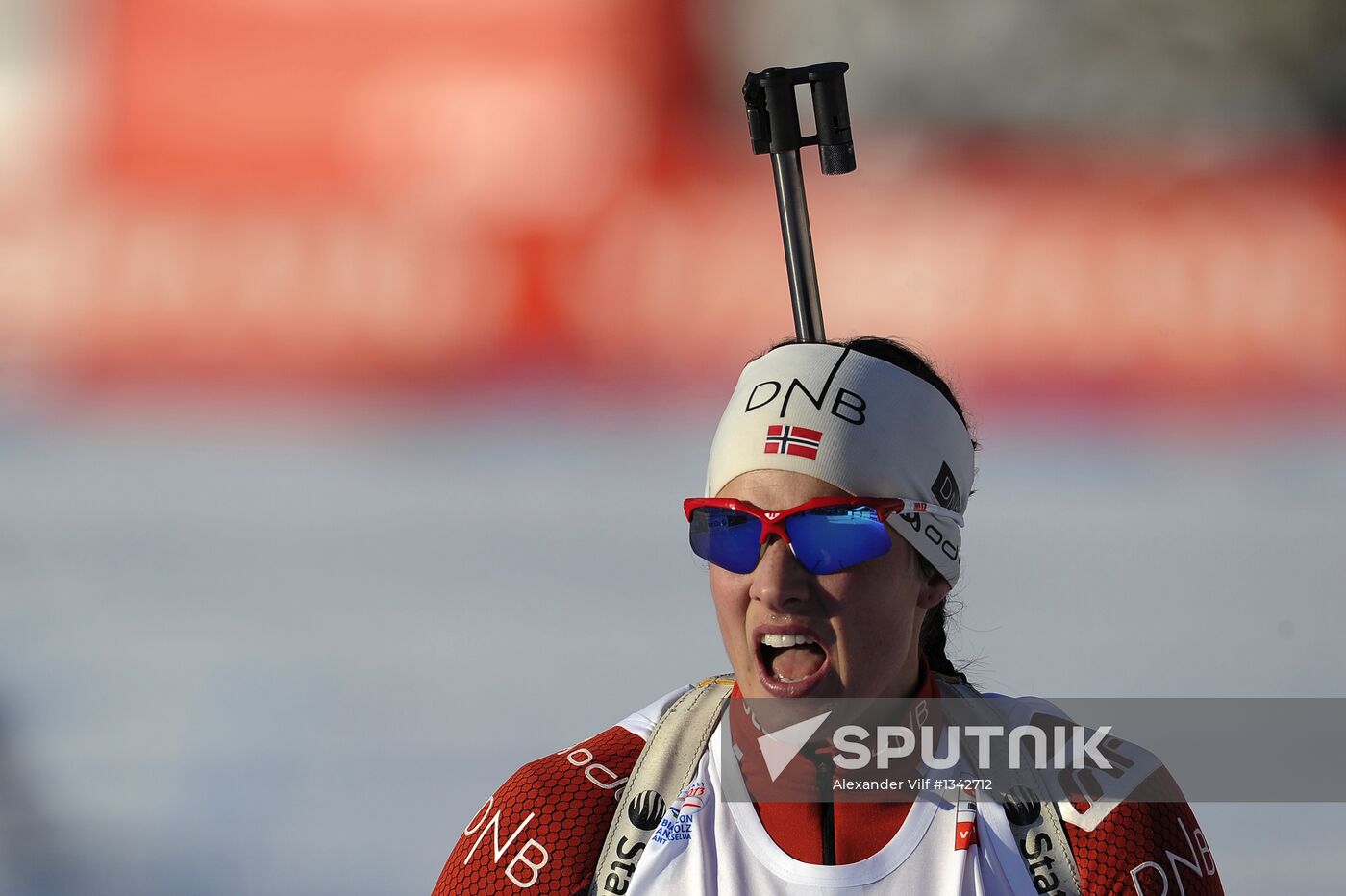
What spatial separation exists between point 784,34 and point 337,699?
2.69 meters

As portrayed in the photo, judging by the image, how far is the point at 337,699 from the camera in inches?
154

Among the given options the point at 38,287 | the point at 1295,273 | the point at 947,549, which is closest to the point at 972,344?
the point at 1295,273

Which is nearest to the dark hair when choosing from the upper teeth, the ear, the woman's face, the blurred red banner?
the ear

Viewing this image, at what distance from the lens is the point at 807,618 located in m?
1.73

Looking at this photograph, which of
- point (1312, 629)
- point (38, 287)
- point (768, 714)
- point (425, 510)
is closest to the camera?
point (768, 714)

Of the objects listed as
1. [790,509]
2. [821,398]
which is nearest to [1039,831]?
[790,509]

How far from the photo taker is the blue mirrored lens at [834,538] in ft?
5.66

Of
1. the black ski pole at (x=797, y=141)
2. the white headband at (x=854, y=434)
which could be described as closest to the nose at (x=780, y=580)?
the white headband at (x=854, y=434)

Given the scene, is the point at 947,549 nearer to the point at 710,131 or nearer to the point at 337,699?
the point at 337,699

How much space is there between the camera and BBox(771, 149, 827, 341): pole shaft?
2330 millimetres

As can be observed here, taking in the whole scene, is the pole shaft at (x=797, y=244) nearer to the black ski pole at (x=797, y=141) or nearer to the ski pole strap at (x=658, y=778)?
the black ski pole at (x=797, y=141)

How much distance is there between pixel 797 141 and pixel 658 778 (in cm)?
107

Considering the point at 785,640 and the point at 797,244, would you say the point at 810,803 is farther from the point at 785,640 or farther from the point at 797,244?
the point at 797,244

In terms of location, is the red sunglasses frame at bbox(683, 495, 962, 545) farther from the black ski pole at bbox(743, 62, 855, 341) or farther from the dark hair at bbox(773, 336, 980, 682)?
the black ski pole at bbox(743, 62, 855, 341)
